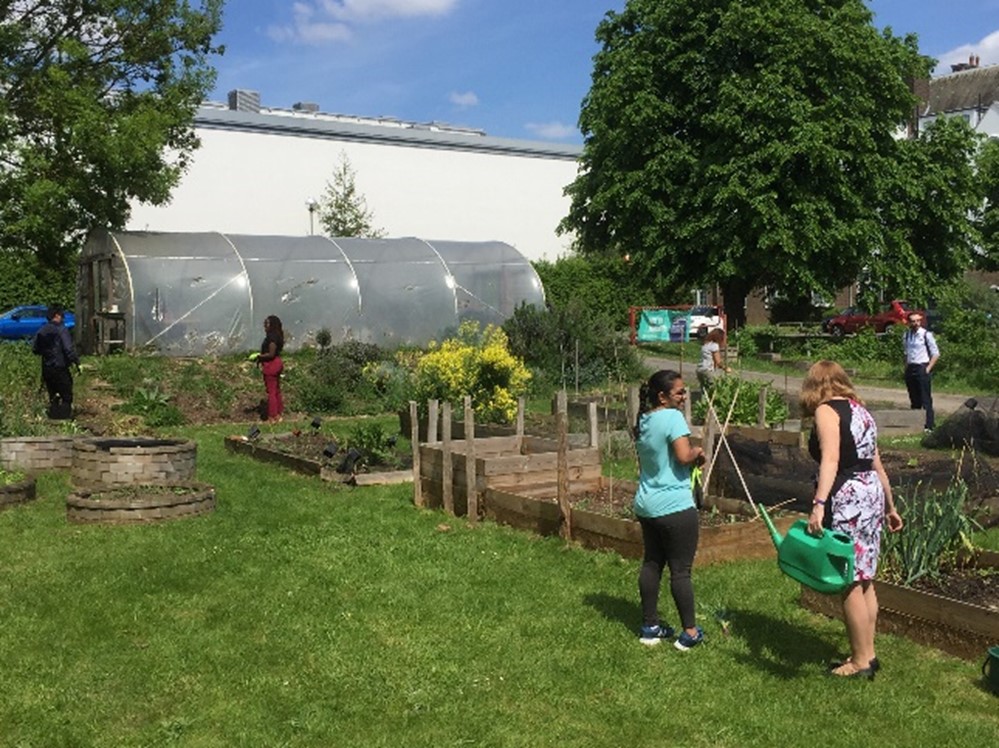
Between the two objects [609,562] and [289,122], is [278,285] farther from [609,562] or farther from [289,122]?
[289,122]

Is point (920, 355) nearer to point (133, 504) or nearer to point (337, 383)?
point (337, 383)

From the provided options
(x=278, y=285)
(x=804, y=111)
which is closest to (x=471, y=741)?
(x=278, y=285)

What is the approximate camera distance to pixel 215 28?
990 inches

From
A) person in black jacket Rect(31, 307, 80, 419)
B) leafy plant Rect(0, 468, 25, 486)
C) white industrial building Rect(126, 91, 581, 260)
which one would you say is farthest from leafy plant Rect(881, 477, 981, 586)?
white industrial building Rect(126, 91, 581, 260)

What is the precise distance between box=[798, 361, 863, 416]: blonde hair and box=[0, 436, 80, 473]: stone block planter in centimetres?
878

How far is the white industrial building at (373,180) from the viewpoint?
44.0 meters

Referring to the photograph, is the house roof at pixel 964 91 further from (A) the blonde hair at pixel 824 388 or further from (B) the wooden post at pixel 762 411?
(A) the blonde hair at pixel 824 388

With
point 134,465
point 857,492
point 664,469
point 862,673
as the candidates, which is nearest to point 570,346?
point 134,465

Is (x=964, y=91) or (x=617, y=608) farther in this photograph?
(x=964, y=91)

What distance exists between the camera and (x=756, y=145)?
29094 millimetres

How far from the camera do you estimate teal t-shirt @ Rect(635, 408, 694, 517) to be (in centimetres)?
618

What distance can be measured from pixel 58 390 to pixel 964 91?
6159cm

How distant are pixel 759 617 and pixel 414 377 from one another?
36.6 ft

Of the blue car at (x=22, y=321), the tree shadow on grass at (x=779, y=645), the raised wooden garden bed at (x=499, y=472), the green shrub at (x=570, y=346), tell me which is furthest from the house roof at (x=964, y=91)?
the tree shadow on grass at (x=779, y=645)
